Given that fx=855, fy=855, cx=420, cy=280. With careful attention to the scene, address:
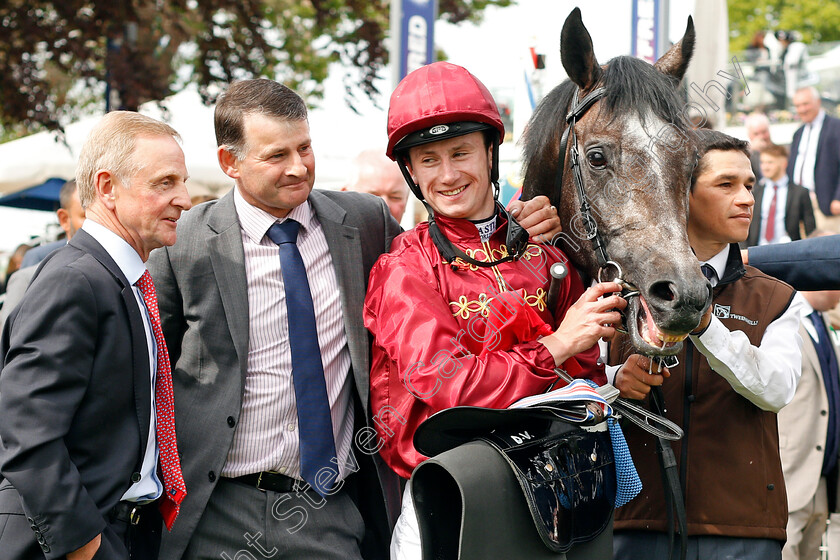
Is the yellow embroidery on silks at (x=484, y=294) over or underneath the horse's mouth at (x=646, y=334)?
over

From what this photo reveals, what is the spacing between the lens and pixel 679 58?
2746 mm

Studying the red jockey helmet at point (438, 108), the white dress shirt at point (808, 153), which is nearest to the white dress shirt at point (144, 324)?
the red jockey helmet at point (438, 108)

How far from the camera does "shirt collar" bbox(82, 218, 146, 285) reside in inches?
97.0

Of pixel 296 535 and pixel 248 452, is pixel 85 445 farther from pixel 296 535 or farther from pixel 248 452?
pixel 296 535

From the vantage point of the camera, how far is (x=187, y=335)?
9.02 feet

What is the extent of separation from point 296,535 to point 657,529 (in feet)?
3.85

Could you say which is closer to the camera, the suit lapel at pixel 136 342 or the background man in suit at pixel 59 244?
the suit lapel at pixel 136 342

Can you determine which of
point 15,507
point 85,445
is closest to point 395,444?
point 85,445

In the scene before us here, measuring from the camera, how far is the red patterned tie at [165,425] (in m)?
2.53

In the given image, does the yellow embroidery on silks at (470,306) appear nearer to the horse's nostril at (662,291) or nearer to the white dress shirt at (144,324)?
the horse's nostril at (662,291)

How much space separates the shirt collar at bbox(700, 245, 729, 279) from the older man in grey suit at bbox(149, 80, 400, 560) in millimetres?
1211

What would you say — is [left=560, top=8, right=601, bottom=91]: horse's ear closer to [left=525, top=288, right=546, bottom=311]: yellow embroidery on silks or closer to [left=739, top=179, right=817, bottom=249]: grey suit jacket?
[left=525, top=288, right=546, bottom=311]: yellow embroidery on silks

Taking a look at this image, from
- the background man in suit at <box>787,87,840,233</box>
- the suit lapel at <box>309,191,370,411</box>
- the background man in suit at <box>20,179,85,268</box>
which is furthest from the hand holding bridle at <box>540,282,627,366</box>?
the background man in suit at <box>787,87,840,233</box>

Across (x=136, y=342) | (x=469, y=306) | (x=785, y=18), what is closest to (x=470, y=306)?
(x=469, y=306)
